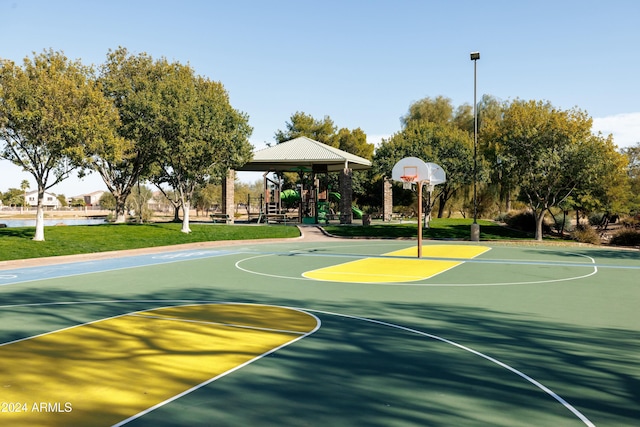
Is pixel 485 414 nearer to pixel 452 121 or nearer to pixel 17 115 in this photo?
pixel 17 115

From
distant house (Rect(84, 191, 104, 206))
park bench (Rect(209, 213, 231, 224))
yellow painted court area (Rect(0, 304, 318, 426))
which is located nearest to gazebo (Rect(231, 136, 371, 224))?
park bench (Rect(209, 213, 231, 224))

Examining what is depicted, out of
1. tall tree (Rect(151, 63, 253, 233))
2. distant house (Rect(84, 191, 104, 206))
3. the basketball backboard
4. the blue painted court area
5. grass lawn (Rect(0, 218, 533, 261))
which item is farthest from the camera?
distant house (Rect(84, 191, 104, 206))

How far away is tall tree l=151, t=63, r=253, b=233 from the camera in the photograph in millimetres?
30953

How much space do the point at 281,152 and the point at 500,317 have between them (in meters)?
35.4

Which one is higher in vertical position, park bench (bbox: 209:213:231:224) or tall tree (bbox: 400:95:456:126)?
tall tree (bbox: 400:95:456:126)

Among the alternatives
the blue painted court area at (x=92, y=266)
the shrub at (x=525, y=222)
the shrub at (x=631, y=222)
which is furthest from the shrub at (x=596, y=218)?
the blue painted court area at (x=92, y=266)

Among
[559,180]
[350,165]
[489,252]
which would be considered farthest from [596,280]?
[350,165]

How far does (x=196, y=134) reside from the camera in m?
31.0

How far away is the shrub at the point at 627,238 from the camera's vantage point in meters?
32.0

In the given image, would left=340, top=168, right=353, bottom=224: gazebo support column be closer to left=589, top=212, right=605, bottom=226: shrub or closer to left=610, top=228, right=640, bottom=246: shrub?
left=610, top=228, right=640, bottom=246: shrub

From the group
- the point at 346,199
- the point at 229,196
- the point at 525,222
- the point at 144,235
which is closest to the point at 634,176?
the point at 525,222

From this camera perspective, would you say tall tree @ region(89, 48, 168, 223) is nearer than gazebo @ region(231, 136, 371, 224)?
Yes

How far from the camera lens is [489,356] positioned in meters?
7.29

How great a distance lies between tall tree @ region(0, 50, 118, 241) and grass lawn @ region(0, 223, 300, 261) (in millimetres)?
1610
